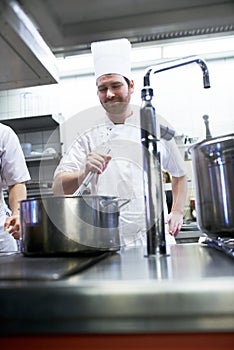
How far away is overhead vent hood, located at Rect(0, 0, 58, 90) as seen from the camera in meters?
0.60

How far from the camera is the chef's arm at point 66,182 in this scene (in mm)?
941

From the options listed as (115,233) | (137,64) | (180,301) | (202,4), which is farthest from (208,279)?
(137,64)

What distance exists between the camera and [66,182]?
96 centimetres

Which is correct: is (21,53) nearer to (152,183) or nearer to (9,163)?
(152,183)

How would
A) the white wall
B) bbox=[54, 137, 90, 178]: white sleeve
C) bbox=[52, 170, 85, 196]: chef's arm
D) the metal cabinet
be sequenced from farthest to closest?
the white wall, the metal cabinet, bbox=[54, 137, 90, 178]: white sleeve, bbox=[52, 170, 85, 196]: chef's arm

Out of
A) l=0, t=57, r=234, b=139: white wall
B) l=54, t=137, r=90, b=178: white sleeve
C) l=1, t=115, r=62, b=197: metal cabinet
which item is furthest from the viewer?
l=0, t=57, r=234, b=139: white wall

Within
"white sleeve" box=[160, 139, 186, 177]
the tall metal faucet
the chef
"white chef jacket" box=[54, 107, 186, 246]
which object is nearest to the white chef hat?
the chef

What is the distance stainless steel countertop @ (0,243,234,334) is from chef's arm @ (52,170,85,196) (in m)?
0.55

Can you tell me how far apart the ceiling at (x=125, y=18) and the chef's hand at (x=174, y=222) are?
559 mm

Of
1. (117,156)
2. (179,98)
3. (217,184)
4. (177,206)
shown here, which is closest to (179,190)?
(177,206)

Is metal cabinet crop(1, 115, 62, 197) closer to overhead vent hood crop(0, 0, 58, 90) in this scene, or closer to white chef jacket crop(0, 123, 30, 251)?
white chef jacket crop(0, 123, 30, 251)

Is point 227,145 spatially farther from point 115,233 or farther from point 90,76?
point 90,76

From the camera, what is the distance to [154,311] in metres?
0.35

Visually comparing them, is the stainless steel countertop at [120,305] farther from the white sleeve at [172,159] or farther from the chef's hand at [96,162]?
the white sleeve at [172,159]
